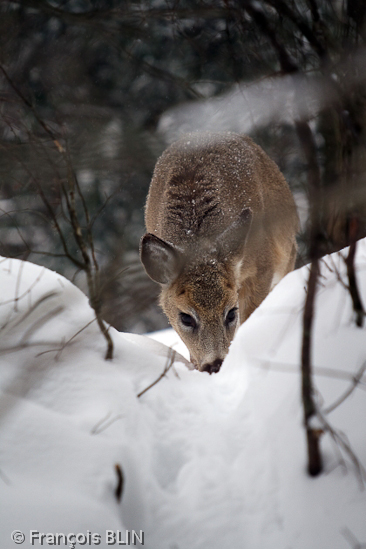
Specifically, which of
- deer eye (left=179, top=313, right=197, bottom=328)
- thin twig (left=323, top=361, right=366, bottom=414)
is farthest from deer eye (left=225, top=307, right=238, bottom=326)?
thin twig (left=323, top=361, right=366, bottom=414)

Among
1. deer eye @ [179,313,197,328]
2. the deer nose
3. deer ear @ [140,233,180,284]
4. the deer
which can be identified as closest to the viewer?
the deer nose

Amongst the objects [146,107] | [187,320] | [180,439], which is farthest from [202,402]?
[146,107]

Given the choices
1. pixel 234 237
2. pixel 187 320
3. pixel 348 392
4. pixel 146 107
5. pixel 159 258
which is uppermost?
pixel 348 392

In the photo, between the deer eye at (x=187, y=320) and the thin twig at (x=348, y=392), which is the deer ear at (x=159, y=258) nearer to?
the deer eye at (x=187, y=320)

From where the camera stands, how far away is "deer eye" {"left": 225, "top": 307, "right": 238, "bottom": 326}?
3896 millimetres

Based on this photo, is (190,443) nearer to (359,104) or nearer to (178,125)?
(359,104)

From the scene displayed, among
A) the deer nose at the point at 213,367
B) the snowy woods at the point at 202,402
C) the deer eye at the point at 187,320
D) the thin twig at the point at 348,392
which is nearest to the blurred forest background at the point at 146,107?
the snowy woods at the point at 202,402

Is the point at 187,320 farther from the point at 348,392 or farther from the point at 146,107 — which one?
the point at 146,107

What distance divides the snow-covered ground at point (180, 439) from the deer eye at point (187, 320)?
1188 millimetres

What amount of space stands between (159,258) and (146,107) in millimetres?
5108

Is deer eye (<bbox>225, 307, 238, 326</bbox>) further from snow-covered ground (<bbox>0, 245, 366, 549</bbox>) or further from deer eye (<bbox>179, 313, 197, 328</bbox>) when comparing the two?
snow-covered ground (<bbox>0, 245, 366, 549</bbox>)

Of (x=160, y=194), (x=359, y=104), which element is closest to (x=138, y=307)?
(x=359, y=104)

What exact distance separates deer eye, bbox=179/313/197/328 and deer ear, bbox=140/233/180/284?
336 mm

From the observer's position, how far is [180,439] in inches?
86.0
